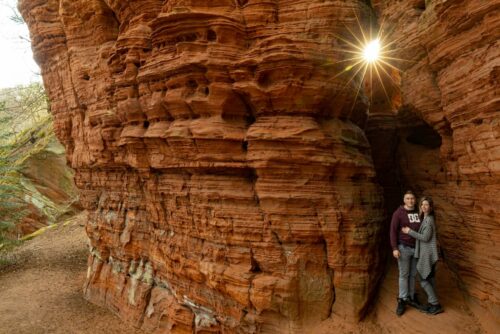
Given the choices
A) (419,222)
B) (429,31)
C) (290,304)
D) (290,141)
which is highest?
(429,31)

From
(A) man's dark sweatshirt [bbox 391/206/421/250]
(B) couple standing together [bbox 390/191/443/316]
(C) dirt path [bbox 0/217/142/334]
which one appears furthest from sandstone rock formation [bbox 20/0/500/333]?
(C) dirt path [bbox 0/217/142/334]

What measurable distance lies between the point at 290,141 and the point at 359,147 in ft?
6.92

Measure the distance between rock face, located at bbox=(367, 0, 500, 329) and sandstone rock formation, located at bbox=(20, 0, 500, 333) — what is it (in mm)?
31

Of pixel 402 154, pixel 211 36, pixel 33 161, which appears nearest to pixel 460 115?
pixel 402 154

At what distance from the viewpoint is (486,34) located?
5738 millimetres

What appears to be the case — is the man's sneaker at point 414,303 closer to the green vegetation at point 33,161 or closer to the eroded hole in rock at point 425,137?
the eroded hole in rock at point 425,137

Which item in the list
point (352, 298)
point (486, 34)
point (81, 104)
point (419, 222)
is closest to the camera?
point (486, 34)

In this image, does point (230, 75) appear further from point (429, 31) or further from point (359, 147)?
point (429, 31)

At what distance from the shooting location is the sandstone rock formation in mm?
6645

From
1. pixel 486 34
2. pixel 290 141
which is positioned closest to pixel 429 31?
pixel 486 34

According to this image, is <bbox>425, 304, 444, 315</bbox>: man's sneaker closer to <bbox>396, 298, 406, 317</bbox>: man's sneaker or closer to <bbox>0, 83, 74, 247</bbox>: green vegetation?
<bbox>396, 298, 406, 317</bbox>: man's sneaker

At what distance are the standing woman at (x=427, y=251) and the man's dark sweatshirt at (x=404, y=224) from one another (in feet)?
0.44

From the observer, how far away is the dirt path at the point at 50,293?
11.3 m

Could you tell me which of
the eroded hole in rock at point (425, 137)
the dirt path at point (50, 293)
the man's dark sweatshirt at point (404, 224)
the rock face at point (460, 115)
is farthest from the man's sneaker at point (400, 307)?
the dirt path at point (50, 293)
